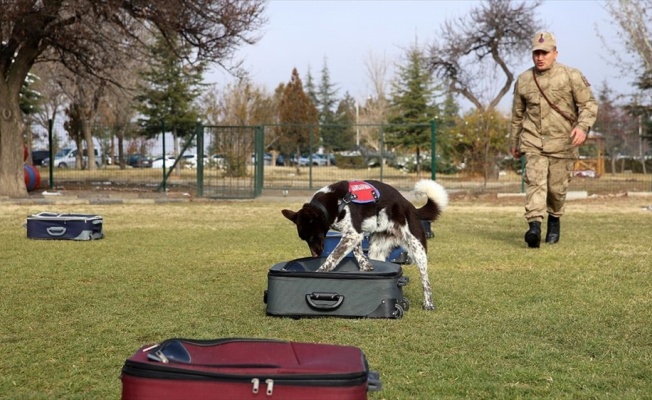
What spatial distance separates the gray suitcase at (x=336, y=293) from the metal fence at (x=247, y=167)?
1702 centimetres

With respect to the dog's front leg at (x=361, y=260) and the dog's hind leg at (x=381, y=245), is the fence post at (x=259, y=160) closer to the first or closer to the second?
the dog's hind leg at (x=381, y=245)

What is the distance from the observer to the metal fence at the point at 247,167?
76.4ft

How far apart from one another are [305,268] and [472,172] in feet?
71.4

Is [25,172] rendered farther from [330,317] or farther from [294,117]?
[294,117]

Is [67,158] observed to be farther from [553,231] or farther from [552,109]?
[552,109]

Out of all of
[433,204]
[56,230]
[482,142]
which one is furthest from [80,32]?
[433,204]

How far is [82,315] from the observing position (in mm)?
5562

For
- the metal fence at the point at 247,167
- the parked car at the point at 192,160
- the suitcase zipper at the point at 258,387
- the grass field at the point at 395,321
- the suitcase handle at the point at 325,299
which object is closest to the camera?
the suitcase zipper at the point at 258,387

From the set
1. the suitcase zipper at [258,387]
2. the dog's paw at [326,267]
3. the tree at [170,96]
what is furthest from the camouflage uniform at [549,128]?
the tree at [170,96]

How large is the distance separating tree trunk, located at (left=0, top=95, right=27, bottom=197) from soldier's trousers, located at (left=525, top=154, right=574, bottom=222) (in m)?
15.1

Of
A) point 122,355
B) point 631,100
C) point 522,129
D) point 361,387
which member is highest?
point 631,100

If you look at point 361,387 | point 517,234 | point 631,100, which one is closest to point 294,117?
point 631,100

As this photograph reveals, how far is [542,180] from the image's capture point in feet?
31.1

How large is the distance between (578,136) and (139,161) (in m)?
19.5
